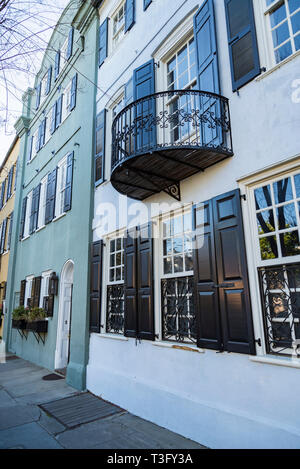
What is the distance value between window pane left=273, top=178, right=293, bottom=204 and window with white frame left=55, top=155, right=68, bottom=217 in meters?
7.34

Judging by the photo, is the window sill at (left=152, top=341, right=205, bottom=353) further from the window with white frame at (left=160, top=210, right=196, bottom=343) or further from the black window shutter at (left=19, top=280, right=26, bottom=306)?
the black window shutter at (left=19, top=280, right=26, bottom=306)

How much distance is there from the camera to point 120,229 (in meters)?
6.58

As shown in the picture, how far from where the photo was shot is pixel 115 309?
6.64 metres

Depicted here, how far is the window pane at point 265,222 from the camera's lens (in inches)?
152

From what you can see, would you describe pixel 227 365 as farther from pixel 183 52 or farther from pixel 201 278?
pixel 183 52

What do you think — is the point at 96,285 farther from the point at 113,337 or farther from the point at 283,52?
the point at 283,52

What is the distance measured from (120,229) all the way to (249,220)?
10.7 feet

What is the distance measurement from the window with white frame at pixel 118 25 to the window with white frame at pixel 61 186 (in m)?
3.75

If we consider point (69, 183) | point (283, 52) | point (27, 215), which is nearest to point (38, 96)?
point (27, 215)

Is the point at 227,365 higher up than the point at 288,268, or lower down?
lower down

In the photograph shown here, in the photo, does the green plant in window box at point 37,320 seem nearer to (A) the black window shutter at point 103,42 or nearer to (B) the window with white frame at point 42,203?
(B) the window with white frame at point 42,203

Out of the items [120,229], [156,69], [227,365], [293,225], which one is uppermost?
[156,69]

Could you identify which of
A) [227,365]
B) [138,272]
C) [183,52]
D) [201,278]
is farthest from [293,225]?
[183,52]

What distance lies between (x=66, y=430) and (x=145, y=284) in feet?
8.50
